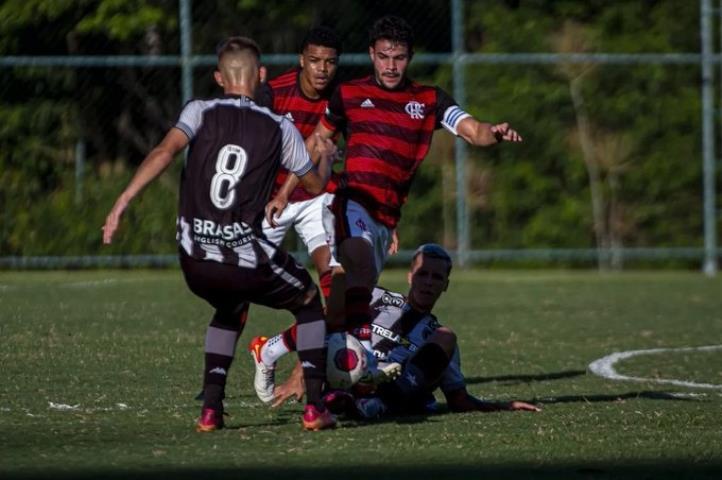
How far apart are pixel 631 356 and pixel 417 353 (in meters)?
3.56

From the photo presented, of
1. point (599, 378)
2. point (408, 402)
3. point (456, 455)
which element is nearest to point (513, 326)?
point (599, 378)

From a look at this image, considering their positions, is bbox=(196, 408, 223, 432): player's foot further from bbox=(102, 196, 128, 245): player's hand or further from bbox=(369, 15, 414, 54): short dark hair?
bbox=(369, 15, 414, 54): short dark hair

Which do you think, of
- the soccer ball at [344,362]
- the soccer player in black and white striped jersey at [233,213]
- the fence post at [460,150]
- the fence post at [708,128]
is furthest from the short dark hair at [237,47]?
the fence post at [708,128]

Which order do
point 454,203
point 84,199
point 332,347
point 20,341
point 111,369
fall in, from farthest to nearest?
point 454,203 < point 84,199 < point 20,341 < point 111,369 < point 332,347

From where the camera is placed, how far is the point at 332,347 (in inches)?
277

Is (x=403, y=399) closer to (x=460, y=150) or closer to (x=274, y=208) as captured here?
(x=274, y=208)

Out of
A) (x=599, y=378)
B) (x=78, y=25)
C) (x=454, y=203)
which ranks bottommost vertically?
(x=599, y=378)

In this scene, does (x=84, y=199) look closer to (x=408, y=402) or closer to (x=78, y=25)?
(x=78, y=25)

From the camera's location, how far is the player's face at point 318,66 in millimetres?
8953

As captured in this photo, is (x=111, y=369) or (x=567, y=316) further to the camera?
(x=567, y=316)

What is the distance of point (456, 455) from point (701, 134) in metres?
14.0

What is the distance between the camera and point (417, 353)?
7.54 metres

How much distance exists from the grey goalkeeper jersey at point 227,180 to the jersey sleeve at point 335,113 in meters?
2.00

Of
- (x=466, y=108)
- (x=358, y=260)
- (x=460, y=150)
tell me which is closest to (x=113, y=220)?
(x=358, y=260)
